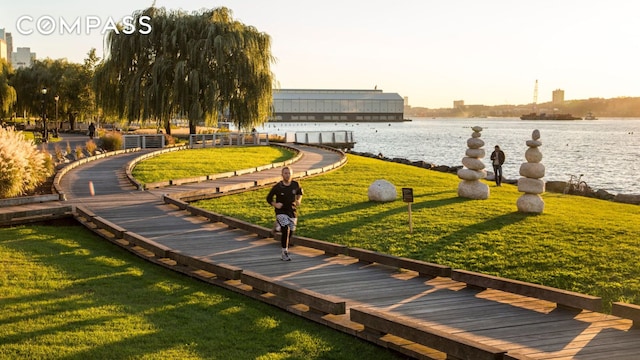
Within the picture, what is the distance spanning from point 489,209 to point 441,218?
277cm

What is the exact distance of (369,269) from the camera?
11148 millimetres

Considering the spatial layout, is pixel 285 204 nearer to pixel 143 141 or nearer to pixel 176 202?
pixel 176 202

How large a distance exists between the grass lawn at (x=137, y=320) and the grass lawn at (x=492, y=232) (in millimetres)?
4594

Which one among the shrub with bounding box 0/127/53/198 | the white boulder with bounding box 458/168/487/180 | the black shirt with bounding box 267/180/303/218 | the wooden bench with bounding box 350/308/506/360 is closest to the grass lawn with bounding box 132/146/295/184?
the shrub with bounding box 0/127/53/198

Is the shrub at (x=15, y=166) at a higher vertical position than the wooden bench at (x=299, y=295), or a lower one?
higher

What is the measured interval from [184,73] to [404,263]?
37.3 metres

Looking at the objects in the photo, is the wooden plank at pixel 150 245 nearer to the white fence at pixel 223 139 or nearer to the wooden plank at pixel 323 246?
the wooden plank at pixel 323 246

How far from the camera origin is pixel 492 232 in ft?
50.1

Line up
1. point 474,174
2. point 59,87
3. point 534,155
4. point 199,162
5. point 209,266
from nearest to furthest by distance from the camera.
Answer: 1. point 209,266
2. point 534,155
3. point 474,174
4. point 199,162
5. point 59,87

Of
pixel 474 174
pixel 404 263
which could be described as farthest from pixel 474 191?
pixel 404 263

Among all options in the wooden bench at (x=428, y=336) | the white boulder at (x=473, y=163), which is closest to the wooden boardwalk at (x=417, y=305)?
the wooden bench at (x=428, y=336)

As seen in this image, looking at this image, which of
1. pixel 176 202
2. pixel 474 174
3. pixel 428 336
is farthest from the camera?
pixel 474 174

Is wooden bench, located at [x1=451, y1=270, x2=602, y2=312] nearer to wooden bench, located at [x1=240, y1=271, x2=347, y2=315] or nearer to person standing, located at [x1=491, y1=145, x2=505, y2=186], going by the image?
wooden bench, located at [x1=240, y1=271, x2=347, y2=315]

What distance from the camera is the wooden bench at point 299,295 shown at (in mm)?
8227
